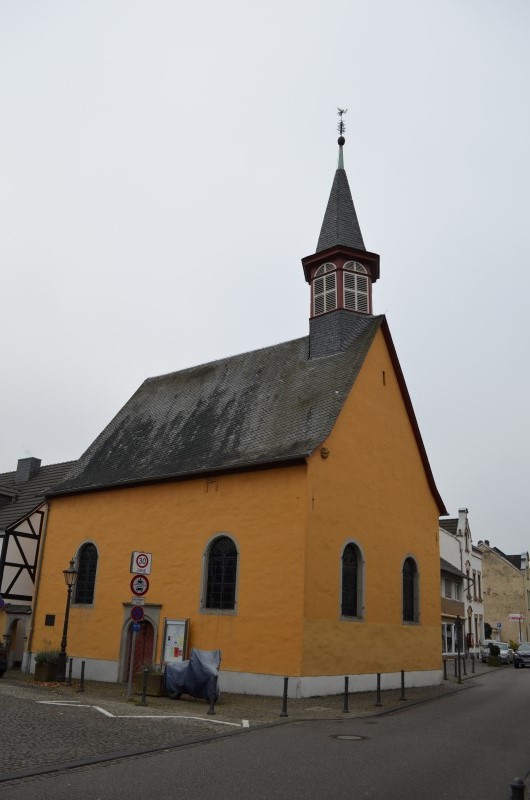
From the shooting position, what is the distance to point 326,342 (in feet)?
72.7

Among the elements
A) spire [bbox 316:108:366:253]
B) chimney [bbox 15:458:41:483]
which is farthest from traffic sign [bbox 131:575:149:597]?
chimney [bbox 15:458:41:483]

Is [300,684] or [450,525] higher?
[450,525]

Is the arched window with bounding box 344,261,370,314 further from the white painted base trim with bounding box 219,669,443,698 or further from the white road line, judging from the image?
the white road line

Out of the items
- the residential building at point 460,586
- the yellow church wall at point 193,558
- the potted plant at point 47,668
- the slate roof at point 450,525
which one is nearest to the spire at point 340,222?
the yellow church wall at point 193,558

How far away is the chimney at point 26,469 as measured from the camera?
31.1 meters

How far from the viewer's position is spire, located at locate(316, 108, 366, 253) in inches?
938

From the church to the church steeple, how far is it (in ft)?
0.18

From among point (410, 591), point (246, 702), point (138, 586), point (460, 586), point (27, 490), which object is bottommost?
point (246, 702)

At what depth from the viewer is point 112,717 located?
12.1 meters

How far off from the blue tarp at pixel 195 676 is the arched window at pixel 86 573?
734 cm

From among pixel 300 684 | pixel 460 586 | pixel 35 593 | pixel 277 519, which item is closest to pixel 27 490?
pixel 35 593

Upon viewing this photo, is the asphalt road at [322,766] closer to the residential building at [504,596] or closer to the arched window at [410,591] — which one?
the arched window at [410,591]

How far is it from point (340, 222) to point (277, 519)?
12024 mm

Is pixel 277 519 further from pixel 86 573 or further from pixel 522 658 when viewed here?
pixel 522 658
